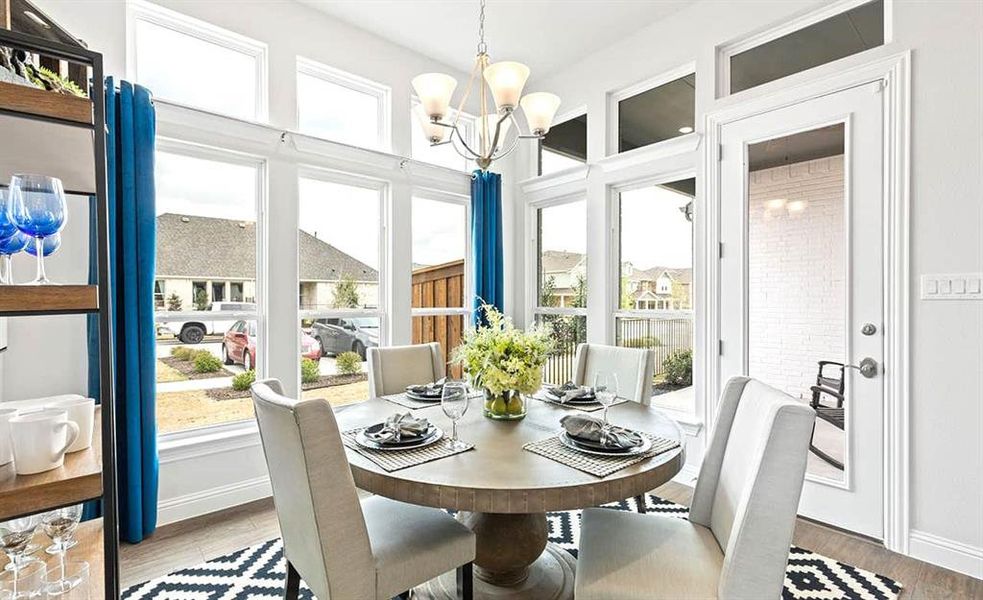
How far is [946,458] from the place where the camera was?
227cm

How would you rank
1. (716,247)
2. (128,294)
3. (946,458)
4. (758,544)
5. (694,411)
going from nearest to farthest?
1. (758,544)
2. (946,458)
3. (128,294)
4. (716,247)
5. (694,411)

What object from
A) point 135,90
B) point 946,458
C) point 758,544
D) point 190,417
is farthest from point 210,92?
point 946,458

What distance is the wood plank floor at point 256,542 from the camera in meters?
2.14

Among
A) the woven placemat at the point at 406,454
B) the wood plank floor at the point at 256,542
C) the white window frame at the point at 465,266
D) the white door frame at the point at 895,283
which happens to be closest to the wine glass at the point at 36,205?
the woven placemat at the point at 406,454

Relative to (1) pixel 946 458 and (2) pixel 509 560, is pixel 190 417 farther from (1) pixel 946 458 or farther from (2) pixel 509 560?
(1) pixel 946 458

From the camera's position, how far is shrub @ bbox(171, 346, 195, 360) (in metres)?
2.83

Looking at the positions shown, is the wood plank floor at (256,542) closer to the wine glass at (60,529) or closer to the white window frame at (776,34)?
the wine glass at (60,529)

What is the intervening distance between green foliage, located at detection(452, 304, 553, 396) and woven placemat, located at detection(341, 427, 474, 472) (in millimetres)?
317

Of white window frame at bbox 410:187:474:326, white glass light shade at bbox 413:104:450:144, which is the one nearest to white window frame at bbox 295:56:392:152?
white window frame at bbox 410:187:474:326

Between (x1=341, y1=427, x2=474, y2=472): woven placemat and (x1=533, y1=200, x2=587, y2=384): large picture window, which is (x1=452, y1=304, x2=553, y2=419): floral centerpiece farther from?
(x1=533, y1=200, x2=587, y2=384): large picture window

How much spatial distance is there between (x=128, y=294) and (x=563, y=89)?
3419 millimetres

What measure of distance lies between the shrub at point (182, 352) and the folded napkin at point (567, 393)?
2.09 metres

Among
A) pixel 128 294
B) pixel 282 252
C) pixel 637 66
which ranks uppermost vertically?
pixel 637 66

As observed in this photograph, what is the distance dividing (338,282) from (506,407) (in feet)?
6.37
